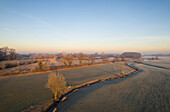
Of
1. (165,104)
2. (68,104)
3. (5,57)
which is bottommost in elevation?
(165,104)

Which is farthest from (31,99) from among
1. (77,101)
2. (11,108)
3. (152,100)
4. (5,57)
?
(5,57)

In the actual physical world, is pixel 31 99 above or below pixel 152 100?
above

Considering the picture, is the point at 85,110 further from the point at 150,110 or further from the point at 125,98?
the point at 150,110

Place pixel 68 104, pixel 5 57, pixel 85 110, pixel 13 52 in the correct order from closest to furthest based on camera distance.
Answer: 1. pixel 85 110
2. pixel 68 104
3. pixel 5 57
4. pixel 13 52

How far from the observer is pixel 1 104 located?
961 cm

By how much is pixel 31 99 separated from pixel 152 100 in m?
16.0

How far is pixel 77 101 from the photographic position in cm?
1039

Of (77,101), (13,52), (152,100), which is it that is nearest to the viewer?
(77,101)

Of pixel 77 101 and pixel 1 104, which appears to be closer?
pixel 1 104

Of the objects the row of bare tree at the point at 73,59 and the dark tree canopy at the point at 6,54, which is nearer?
the row of bare tree at the point at 73,59

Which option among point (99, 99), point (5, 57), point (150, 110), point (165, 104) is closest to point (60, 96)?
point (99, 99)

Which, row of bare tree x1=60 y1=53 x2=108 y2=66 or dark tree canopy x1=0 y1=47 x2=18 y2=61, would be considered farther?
dark tree canopy x1=0 y1=47 x2=18 y2=61

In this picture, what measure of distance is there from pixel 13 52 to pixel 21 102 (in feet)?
209

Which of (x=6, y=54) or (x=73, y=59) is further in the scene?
(x=6, y=54)
